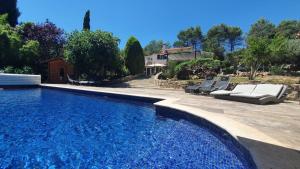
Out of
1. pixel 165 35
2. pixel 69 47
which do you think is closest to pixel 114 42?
pixel 69 47

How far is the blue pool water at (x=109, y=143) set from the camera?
5469mm

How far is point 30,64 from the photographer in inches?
1105

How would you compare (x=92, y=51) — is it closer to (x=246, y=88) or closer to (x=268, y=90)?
(x=246, y=88)

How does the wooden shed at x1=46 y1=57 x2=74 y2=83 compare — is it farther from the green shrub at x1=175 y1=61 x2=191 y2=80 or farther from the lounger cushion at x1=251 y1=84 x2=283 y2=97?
the lounger cushion at x1=251 y1=84 x2=283 y2=97

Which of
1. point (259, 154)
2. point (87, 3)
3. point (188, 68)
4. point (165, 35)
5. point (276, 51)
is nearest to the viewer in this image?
point (259, 154)

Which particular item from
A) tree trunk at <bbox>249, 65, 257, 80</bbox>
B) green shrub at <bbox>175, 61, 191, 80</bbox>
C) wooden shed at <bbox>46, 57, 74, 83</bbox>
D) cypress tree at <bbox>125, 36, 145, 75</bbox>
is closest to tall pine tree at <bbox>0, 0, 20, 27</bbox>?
wooden shed at <bbox>46, 57, 74, 83</bbox>

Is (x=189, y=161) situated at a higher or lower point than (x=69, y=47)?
lower

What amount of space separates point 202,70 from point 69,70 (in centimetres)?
1312

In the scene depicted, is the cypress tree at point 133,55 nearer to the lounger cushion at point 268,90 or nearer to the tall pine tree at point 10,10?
the lounger cushion at point 268,90

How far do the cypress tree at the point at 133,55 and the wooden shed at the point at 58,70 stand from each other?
226 inches

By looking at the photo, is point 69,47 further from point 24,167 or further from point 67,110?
point 24,167

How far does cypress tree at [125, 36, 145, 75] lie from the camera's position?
2988 centimetres

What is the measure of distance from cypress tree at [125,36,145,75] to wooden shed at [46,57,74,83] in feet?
18.8

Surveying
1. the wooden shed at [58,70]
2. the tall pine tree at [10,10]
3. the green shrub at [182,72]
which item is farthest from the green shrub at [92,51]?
the tall pine tree at [10,10]
